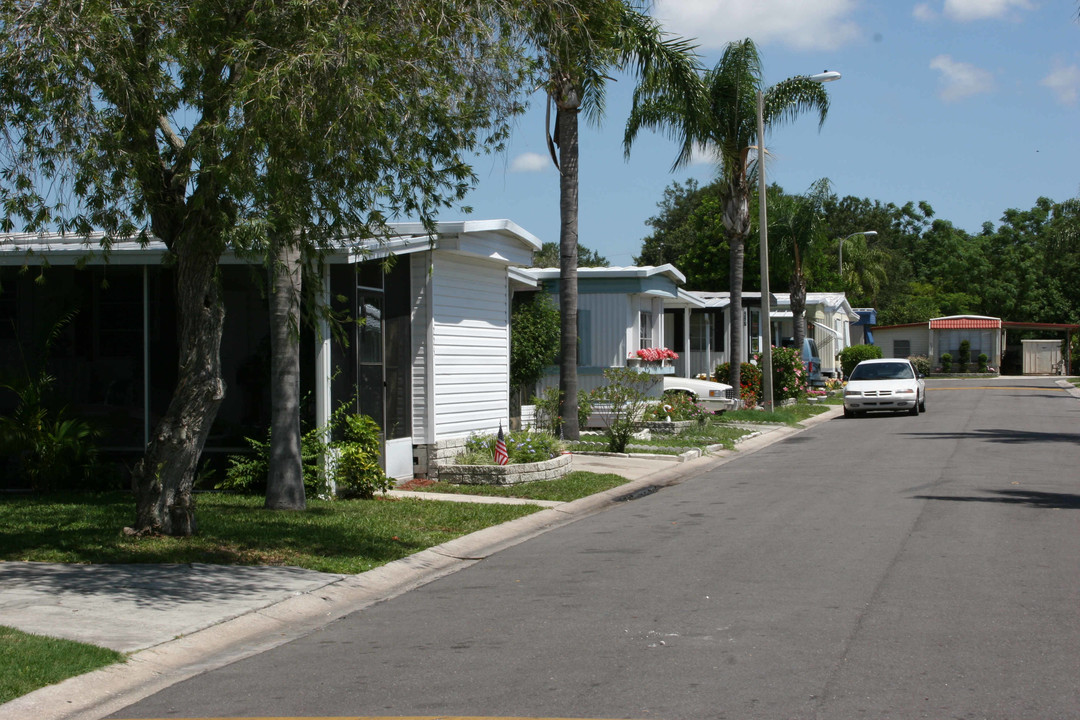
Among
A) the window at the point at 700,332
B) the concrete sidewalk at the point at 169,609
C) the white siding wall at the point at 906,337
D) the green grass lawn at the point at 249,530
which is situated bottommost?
the concrete sidewalk at the point at 169,609

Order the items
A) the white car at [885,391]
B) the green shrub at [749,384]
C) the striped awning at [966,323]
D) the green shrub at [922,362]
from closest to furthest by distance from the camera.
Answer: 1. the white car at [885,391]
2. the green shrub at [749,384]
3. the green shrub at [922,362]
4. the striped awning at [966,323]

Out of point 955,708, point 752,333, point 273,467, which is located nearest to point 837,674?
point 955,708

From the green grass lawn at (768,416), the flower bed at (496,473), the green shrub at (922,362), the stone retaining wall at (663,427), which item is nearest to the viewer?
the flower bed at (496,473)

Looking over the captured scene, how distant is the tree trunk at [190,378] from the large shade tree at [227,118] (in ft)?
0.05

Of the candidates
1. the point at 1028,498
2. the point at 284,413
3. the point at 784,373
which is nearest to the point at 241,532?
the point at 284,413

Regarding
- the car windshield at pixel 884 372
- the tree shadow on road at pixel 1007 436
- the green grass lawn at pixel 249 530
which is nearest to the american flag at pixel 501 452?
the green grass lawn at pixel 249 530

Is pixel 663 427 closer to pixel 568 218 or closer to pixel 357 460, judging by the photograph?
pixel 568 218

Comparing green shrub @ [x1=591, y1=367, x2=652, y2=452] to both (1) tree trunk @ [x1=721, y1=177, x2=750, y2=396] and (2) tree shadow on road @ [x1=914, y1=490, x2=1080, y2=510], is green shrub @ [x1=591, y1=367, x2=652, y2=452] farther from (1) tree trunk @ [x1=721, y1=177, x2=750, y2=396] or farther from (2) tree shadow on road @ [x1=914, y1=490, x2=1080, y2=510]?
(1) tree trunk @ [x1=721, y1=177, x2=750, y2=396]

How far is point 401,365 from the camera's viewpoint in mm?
14766

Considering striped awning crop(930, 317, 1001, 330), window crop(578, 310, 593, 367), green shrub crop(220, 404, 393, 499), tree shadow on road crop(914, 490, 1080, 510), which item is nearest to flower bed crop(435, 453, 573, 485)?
green shrub crop(220, 404, 393, 499)

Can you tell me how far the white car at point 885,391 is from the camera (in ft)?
93.4

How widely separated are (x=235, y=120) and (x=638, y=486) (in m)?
8.82

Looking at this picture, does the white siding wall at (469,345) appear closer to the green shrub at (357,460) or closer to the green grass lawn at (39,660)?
the green shrub at (357,460)

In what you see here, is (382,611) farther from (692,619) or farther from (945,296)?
(945,296)
